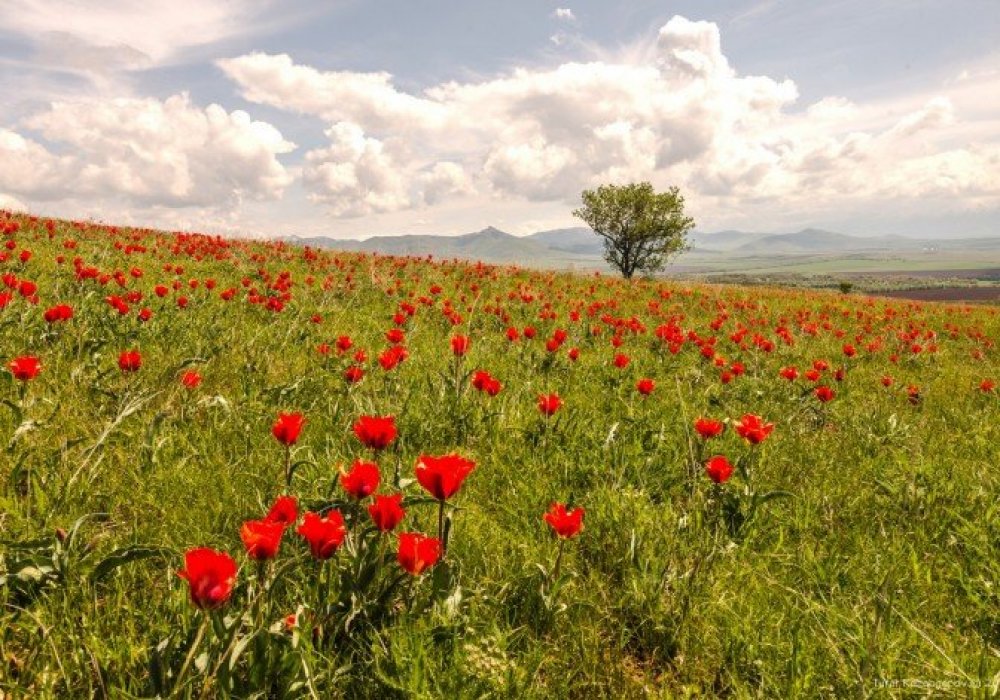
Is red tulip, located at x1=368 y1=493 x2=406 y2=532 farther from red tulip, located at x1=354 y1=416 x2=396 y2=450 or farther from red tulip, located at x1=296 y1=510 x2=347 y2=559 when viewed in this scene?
red tulip, located at x1=354 y1=416 x2=396 y2=450

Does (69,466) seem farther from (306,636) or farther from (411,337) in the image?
(411,337)

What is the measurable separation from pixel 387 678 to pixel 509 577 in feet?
2.60

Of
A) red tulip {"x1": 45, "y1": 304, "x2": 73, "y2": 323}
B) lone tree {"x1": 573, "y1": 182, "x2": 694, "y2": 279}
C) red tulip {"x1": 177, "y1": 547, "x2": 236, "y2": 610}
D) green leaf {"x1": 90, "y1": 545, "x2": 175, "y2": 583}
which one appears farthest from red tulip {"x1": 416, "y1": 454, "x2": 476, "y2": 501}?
lone tree {"x1": 573, "y1": 182, "x2": 694, "y2": 279}

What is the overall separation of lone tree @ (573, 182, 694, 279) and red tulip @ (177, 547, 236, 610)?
149 ft

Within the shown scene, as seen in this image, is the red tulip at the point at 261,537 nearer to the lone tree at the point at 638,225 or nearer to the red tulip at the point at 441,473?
the red tulip at the point at 441,473

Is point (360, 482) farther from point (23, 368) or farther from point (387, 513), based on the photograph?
point (23, 368)

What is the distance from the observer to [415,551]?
74.5 inches

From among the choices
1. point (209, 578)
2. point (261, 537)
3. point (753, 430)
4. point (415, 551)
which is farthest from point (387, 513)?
point (753, 430)

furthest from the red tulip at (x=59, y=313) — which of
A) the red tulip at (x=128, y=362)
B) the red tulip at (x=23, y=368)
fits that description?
the red tulip at (x=23, y=368)

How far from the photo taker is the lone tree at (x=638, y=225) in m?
45.7

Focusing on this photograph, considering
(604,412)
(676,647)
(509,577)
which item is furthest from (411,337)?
(676,647)

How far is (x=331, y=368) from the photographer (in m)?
5.46

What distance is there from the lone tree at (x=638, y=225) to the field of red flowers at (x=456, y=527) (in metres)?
41.7

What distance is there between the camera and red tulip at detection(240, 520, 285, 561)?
158 cm
